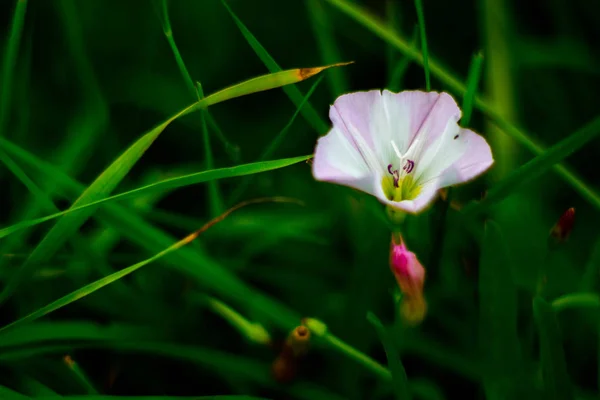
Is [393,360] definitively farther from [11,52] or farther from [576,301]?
[11,52]

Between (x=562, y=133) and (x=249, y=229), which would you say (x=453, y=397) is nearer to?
(x=249, y=229)

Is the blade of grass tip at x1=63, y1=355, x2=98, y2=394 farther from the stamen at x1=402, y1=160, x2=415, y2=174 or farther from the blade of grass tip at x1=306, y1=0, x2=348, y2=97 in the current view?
the blade of grass tip at x1=306, y1=0, x2=348, y2=97

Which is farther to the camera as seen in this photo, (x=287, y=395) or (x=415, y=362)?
(x=415, y=362)

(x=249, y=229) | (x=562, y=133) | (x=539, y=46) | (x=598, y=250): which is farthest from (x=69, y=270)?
(x=539, y=46)

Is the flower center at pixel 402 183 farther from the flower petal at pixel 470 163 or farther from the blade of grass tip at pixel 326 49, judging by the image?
the blade of grass tip at pixel 326 49

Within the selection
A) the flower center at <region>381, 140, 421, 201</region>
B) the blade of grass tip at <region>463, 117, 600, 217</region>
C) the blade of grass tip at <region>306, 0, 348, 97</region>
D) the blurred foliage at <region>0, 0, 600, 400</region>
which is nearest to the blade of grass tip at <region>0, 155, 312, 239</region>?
the blurred foliage at <region>0, 0, 600, 400</region>

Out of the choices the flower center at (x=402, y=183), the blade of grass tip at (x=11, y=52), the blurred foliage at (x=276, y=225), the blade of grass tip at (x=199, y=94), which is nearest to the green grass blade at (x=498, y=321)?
the blurred foliage at (x=276, y=225)
